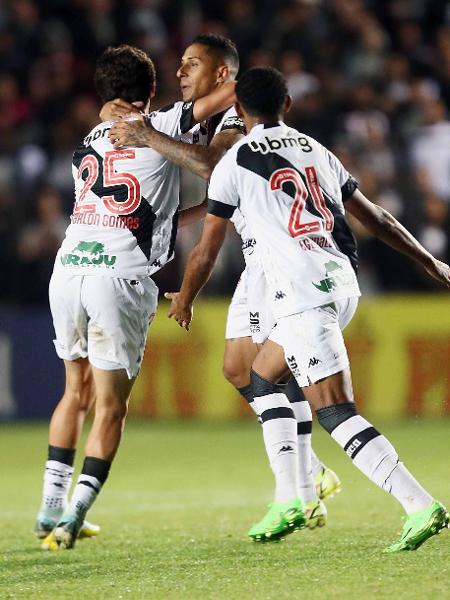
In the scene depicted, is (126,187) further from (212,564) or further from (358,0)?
(358,0)

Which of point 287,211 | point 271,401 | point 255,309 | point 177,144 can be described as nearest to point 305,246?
point 287,211

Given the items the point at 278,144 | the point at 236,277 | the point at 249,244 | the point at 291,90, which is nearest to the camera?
the point at 278,144

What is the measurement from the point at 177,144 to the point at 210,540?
195 centimetres

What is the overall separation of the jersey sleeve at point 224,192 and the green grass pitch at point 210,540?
157 cm

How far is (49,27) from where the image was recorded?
16.2 meters

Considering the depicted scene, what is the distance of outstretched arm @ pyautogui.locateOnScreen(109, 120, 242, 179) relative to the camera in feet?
20.8

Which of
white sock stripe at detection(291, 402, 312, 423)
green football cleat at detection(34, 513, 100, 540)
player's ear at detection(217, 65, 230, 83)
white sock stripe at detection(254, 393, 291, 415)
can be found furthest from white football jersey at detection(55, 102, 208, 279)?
green football cleat at detection(34, 513, 100, 540)

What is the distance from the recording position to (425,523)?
216 inches

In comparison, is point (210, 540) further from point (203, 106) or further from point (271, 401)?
point (203, 106)

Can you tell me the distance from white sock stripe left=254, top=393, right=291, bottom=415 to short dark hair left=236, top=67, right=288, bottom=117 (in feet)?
4.66

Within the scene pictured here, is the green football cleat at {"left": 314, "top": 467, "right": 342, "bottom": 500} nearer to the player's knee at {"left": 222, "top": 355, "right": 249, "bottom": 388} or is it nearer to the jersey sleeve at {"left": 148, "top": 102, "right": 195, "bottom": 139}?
the player's knee at {"left": 222, "top": 355, "right": 249, "bottom": 388}

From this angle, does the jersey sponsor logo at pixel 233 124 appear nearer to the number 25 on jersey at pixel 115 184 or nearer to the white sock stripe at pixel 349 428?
the number 25 on jersey at pixel 115 184

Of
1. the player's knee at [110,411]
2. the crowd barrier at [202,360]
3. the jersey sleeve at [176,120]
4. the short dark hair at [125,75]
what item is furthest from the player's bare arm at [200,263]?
the crowd barrier at [202,360]

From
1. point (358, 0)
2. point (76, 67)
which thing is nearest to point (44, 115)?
point (76, 67)
